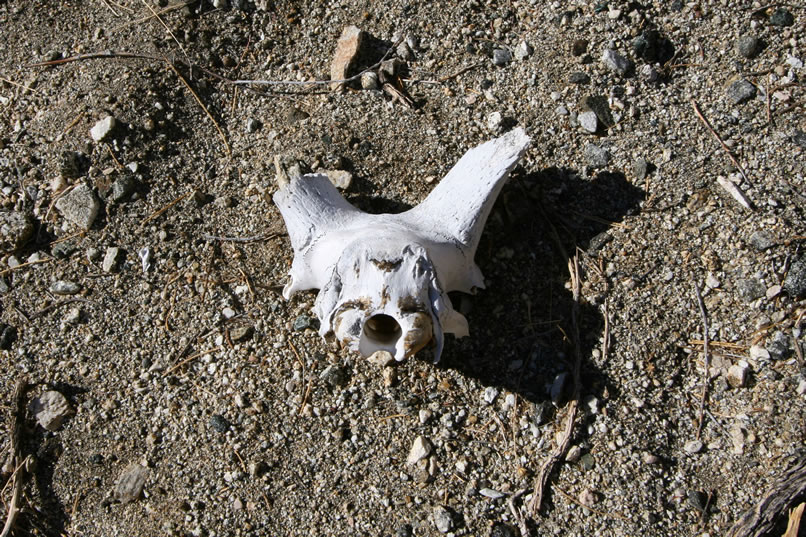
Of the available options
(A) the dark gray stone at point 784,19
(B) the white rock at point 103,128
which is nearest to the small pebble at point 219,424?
(B) the white rock at point 103,128

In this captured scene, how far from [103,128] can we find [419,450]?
1.96m

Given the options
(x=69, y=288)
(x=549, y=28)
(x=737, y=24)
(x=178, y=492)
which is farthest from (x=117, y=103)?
(x=737, y=24)

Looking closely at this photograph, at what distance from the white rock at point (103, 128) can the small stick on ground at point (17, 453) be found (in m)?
1.08

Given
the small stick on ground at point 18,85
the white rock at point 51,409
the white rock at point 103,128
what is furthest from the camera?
the small stick on ground at point 18,85

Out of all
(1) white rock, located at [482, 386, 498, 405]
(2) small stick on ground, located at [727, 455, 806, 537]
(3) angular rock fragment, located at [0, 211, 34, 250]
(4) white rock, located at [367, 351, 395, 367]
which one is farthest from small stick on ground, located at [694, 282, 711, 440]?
(3) angular rock fragment, located at [0, 211, 34, 250]

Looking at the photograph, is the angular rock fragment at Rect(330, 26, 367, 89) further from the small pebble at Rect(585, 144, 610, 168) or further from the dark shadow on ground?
the small pebble at Rect(585, 144, 610, 168)

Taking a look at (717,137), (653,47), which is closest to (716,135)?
(717,137)

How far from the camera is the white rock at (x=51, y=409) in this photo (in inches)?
99.7

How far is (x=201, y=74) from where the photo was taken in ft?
9.73

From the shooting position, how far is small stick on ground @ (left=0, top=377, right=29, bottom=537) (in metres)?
2.42

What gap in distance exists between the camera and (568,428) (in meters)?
2.35

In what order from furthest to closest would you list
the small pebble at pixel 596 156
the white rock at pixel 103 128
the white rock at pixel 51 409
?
the white rock at pixel 103 128 < the small pebble at pixel 596 156 < the white rock at pixel 51 409

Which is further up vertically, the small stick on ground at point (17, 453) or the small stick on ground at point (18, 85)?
the small stick on ground at point (18, 85)

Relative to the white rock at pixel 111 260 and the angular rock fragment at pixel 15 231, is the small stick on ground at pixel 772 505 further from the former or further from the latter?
the angular rock fragment at pixel 15 231
